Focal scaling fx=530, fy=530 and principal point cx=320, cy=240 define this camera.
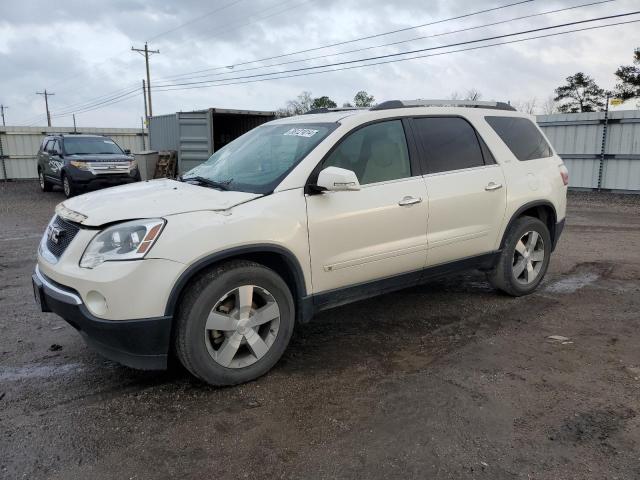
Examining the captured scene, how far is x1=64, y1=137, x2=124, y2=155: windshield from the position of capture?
15.4 metres

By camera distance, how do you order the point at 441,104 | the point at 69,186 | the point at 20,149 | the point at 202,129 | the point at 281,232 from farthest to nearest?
the point at 20,149
the point at 202,129
the point at 69,186
the point at 441,104
the point at 281,232

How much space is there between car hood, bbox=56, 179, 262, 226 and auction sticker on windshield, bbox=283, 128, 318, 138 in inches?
32.1

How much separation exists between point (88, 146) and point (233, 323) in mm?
14144

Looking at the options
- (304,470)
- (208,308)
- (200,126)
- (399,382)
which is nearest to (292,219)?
(208,308)

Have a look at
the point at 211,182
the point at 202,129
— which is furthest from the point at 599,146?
the point at 211,182

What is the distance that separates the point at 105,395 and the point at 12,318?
82.3 inches

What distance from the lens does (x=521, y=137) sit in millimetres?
5277

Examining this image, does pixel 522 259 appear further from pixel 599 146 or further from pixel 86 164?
pixel 86 164

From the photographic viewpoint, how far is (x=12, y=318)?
4906 millimetres

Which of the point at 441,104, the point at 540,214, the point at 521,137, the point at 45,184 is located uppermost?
the point at 441,104

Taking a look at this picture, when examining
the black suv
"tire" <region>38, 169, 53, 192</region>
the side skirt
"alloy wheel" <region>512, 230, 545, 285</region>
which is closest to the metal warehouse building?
the black suv

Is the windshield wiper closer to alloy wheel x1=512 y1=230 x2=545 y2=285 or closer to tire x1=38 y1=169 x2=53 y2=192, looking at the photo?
alloy wheel x1=512 y1=230 x2=545 y2=285

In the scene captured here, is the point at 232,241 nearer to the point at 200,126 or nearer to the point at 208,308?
the point at 208,308

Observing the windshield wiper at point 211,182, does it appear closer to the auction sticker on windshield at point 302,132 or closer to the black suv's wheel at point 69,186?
the auction sticker on windshield at point 302,132
